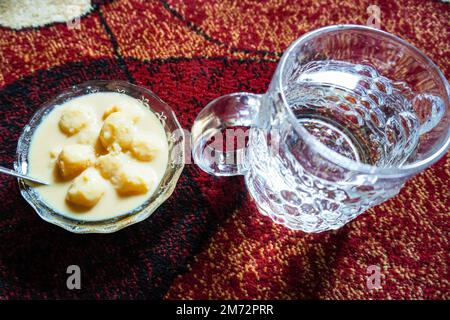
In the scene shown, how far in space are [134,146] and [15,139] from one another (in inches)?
5.8

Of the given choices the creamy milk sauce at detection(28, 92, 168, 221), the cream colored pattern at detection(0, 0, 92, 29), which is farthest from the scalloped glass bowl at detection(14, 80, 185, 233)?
the cream colored pattern at detection(0, 0, 92, 29)

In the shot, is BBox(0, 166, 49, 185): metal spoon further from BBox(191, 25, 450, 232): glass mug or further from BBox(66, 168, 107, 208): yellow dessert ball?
BBox(191, 25, 450, 232): glass mug

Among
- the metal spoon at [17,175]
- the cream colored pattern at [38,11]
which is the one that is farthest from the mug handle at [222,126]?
the cream colored pattern at [38,11]

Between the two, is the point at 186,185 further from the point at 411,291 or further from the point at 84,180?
the point at 411,291

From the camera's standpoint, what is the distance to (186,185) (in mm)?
520

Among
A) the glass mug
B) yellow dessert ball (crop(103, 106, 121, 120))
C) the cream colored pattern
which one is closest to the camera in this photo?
the glass mug

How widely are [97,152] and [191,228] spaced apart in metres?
0.13

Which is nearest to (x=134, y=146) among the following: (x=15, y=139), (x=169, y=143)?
(x=169, y=143)

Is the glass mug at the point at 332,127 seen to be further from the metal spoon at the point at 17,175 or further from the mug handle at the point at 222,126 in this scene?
the metal spoon at the point at 17,175

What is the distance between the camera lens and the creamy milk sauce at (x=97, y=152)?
47cm

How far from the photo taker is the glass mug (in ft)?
1.30

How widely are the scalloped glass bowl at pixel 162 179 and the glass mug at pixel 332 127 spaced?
0.04 m

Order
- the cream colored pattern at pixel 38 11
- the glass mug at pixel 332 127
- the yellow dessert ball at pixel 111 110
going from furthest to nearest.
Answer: the cream colored pattern at pixel 38 11 < the yellow dessert ball at pixel 111 110 < the glass mug at pixel 332 127
